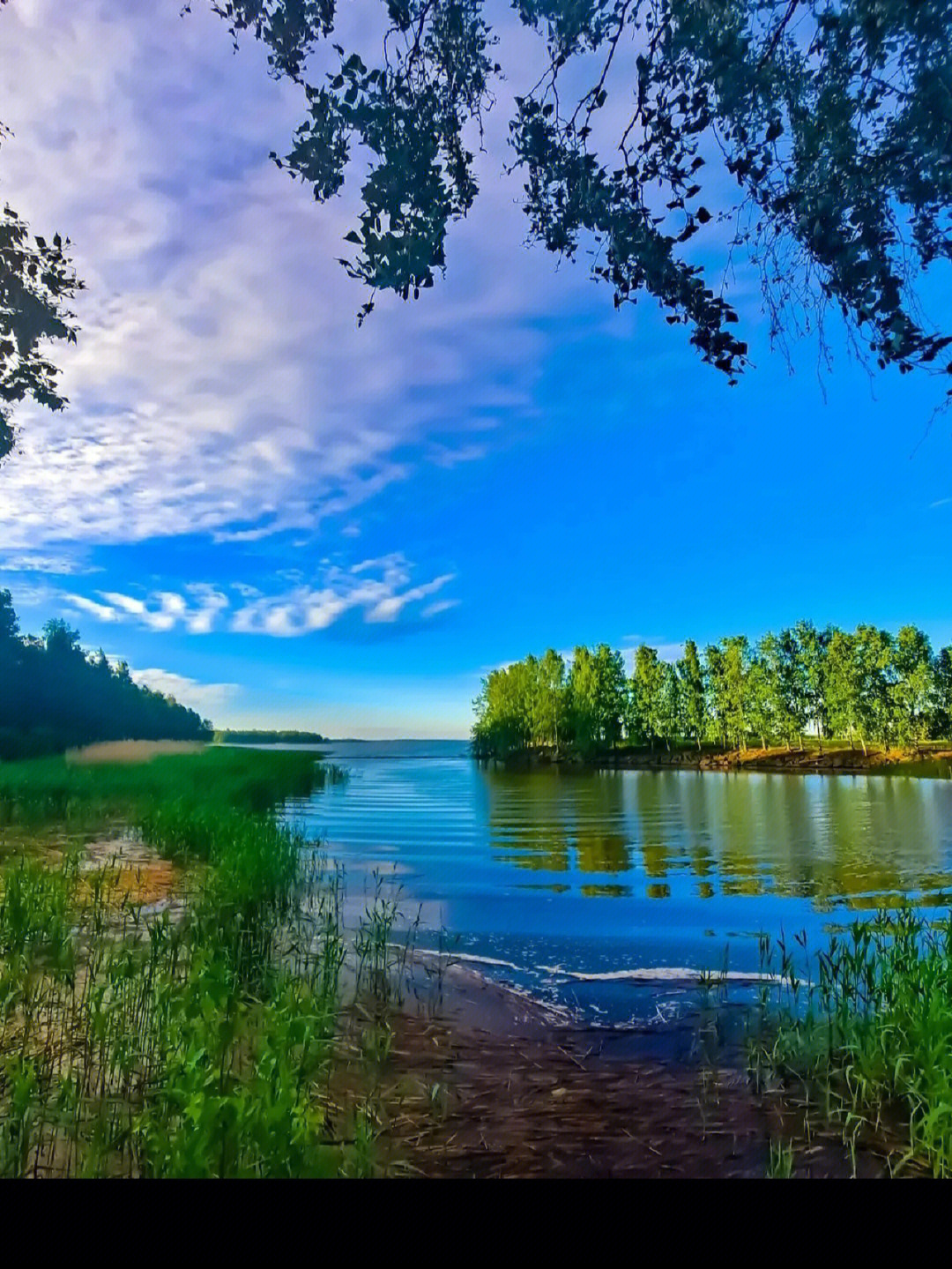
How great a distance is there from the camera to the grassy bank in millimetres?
1358

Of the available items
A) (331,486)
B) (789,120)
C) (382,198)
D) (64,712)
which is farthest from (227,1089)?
(789,120)

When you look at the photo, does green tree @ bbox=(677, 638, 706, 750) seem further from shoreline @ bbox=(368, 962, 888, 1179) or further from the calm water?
shoreline @ bbox=(368, 962, 888, 1179)

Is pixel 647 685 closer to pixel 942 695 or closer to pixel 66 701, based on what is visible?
pixel 942 695

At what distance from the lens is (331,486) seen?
1937mm

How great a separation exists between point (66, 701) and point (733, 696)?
1.67 metres

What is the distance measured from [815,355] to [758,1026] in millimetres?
1480

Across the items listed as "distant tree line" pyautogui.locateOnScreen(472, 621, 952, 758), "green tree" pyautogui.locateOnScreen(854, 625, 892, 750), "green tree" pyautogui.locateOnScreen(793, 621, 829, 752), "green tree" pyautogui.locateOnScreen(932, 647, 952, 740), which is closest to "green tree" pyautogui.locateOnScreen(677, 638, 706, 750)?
"distant tree line" pyautogui.locateOnScreen(472, 621, 952, 758)

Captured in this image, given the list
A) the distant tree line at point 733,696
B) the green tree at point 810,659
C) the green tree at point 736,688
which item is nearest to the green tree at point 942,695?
the distant tree line at point 733,696

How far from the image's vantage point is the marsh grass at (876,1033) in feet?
4.53

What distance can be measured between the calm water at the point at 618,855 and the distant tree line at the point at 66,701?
0.43 metres

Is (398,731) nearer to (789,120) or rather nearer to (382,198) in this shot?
(382,198)

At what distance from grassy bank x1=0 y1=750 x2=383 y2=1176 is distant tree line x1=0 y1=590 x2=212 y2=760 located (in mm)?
71

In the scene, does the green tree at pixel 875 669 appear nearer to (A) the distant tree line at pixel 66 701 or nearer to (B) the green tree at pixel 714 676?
(B) the green tree at pixel 714 676

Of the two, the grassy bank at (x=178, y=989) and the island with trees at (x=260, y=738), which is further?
the island with trees at (x=260, y=738)
